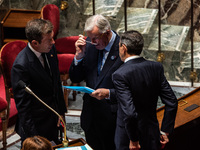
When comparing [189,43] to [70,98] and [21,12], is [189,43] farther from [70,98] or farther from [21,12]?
[21,12]

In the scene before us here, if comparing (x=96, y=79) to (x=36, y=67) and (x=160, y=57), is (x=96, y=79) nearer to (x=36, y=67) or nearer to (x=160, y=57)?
(x=36, y=67)

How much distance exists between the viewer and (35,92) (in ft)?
9.03

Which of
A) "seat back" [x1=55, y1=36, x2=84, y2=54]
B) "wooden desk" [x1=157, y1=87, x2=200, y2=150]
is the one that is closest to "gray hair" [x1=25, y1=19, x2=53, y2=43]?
"wooden desk" [x1=157, y1=87, x2=200, y2=150]

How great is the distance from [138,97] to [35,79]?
79cm

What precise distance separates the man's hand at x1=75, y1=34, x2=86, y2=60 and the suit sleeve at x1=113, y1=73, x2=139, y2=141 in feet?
1.78

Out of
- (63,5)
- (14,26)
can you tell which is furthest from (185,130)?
(14,26)

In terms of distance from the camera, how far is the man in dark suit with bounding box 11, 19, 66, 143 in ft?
8.70

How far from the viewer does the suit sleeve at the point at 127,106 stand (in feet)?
7.73

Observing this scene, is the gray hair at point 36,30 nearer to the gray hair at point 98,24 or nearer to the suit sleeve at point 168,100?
the gray hair at point 98,24

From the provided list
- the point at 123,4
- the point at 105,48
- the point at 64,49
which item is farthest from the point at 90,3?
the point at 105,48

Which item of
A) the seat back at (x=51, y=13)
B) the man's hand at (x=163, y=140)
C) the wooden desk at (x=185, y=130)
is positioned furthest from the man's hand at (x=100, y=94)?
the seat back at (x=51, y=13)

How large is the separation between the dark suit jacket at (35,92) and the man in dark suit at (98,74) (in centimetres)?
22

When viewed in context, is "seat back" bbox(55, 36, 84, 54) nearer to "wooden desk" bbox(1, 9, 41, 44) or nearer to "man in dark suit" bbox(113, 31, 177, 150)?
"wooden desk" bbox(1, 9, 41, 44)

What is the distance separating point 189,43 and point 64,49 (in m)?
1.69
